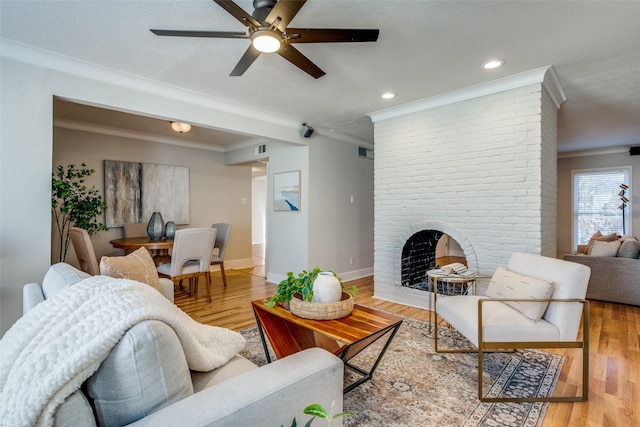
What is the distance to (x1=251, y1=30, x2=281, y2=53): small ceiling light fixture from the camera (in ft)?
6.07

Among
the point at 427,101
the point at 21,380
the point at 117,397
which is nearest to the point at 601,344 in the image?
the point at 427,101

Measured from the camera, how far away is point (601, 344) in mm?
2707

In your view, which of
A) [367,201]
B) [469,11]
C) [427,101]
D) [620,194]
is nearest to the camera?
[469,11]

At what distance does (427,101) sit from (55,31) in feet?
11.3

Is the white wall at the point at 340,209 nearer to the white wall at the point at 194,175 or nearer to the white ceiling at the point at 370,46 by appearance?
the white ceiling at the point at 370,46

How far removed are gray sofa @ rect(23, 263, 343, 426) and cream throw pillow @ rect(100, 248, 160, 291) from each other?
4.31ft

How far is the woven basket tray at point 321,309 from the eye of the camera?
1782 mm

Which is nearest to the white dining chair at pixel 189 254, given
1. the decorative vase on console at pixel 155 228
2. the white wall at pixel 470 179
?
the decorative vase on console at pixel 155 228

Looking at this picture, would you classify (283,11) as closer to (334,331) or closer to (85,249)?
(334,331)

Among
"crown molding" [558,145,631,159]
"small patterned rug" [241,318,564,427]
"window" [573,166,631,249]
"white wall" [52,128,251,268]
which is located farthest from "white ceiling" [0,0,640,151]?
"window" [573,166,631,249]

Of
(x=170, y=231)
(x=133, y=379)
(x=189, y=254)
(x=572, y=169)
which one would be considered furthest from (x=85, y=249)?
(x=572, y=169)

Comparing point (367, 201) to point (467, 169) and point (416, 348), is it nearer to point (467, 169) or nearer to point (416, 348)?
point (467, 169)

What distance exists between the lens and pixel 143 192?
5160 mm

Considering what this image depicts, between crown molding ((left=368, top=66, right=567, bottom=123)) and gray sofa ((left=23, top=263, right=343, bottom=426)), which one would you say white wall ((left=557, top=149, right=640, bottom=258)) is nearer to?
crown molding ((left=368, top=66, right=567, bottom=123))
